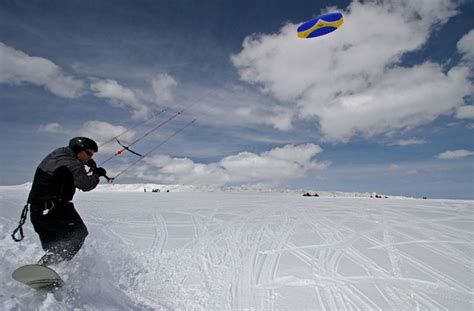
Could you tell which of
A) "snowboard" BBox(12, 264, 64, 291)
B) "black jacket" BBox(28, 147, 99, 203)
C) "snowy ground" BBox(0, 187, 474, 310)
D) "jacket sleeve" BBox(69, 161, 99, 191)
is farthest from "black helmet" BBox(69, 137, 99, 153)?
"snowy ground" BBox(0, 187, 474, 310)

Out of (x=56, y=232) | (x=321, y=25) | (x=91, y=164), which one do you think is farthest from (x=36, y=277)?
(x=321, y=25)

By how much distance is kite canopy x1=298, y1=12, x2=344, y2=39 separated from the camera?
1141cm

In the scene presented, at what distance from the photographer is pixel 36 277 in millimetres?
3770

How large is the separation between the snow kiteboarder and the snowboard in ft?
1.88

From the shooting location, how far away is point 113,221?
10.7 m

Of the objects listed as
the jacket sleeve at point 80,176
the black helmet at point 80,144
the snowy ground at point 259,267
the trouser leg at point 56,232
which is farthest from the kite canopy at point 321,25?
the trouser leg at point 56,232

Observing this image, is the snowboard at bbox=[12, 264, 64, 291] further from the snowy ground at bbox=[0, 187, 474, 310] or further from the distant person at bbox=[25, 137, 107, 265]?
→ the distant person at bbox=[25, 137, 107, 265]

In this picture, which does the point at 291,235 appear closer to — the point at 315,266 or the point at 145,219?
the point at 315,266

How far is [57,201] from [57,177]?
1.30 feet

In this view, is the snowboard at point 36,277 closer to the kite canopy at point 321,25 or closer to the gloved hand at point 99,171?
the gloved hand at point 99,171

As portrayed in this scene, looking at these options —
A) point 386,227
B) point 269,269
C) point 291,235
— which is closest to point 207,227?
point 291,235

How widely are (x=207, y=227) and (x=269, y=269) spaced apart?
3.96 m

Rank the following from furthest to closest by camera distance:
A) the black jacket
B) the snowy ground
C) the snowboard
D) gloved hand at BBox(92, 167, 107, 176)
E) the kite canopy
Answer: the kite canopy, gloved hand at BBox(92, 167, 107, 176), the snowy ground, the black jacket, the snowboard

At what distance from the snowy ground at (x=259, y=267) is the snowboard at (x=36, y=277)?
124 mm
